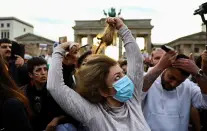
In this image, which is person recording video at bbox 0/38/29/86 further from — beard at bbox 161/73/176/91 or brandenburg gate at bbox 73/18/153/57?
brandenburg gate at bbox 73/18/153/57

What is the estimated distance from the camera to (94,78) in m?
2.24

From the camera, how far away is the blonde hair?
7.35 feet

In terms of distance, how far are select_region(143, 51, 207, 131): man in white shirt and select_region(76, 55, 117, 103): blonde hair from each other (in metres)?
0.77

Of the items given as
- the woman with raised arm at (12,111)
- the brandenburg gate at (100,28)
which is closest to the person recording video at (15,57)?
the woman with raised arm at (12,111)

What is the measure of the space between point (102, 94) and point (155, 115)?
0.96 m

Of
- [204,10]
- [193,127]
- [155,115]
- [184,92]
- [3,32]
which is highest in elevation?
[3,32]

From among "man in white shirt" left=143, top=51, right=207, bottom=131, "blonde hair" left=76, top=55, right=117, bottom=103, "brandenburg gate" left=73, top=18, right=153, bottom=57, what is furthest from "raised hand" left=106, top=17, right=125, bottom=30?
"brandenburg gate" left=73, top=18, right=153, bottom=57

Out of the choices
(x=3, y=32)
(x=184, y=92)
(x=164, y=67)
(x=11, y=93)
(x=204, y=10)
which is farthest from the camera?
(x=3, y=32)

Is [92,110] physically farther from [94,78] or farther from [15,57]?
[15,57]

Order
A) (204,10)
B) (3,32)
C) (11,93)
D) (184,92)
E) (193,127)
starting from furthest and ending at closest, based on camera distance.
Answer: (3,32) → (204,10) → (193,127) → (184,92) → (11,93)

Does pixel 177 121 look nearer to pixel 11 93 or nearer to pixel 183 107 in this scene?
pixel 183 107

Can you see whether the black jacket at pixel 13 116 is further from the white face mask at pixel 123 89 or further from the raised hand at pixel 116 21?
the raised hand at pixel 116 21

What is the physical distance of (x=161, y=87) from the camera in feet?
10.5

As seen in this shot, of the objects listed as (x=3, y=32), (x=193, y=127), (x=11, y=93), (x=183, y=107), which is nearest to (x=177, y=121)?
(x=183, y=107)
